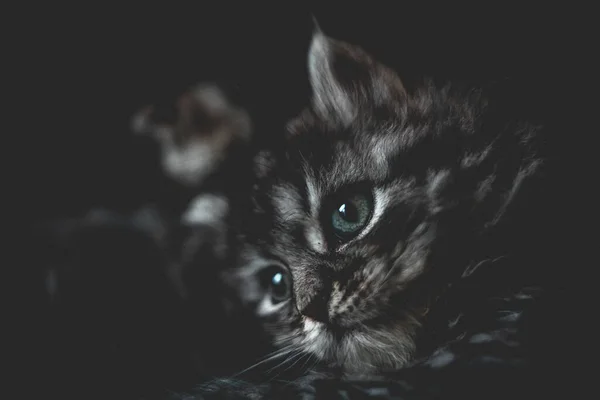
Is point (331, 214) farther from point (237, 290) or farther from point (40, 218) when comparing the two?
point (40, 218)

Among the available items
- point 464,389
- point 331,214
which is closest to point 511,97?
point 331,214

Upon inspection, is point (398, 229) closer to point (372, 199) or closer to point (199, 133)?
point (372, 199)

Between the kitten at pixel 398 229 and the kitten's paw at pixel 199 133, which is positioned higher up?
the kitten's paw at pixel 199 133

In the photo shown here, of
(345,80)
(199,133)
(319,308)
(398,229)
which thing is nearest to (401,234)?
(398,229)

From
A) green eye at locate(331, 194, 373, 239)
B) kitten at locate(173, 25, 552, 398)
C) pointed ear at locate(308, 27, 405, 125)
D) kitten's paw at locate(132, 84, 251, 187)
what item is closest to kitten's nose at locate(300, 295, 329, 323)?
kitten at locate(173, 25, 552, 398)

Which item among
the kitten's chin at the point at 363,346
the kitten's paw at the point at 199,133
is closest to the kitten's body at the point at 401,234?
the kitten's chin at the point at 363,346

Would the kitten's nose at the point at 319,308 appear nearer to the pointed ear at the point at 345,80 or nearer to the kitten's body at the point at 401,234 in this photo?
the kitten's body at the point at 401,234

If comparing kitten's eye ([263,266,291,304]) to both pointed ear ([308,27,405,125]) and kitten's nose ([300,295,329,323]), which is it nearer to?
kitten's nose ([300,295,329,323])
